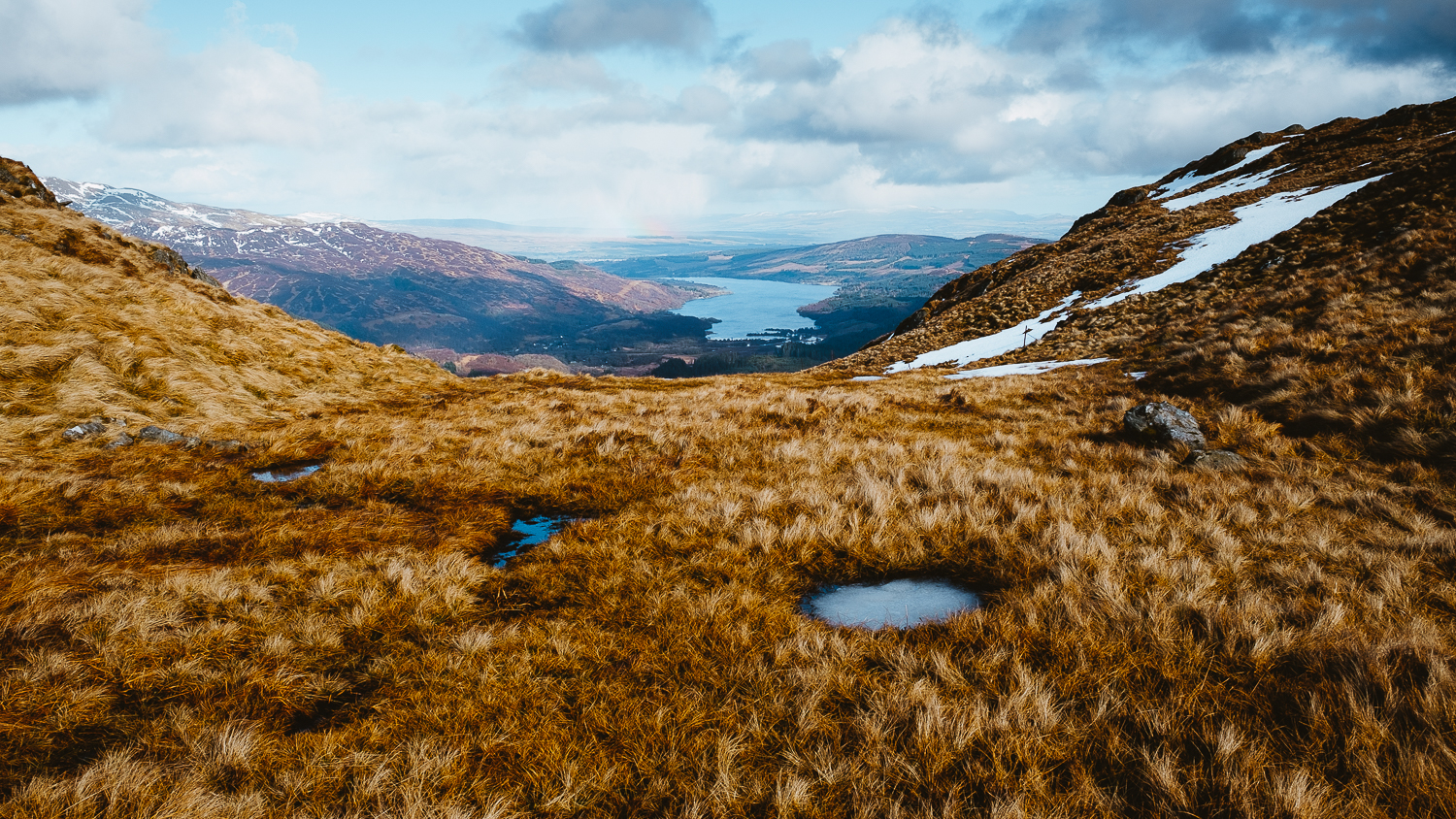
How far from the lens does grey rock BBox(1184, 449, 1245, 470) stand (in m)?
7.52

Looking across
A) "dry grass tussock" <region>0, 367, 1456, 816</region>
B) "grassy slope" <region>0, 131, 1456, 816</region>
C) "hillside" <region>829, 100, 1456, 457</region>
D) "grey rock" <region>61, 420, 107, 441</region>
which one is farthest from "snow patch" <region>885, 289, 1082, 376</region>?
"grey rock" <region>61, 420, 107, 441</region>

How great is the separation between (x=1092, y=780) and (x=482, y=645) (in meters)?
4.10

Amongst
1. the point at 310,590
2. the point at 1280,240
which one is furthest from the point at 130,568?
the point at 1280,240

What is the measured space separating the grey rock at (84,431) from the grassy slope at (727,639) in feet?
1.59

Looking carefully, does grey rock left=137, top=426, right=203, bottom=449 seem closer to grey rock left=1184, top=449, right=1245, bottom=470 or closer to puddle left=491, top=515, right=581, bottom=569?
puddle left=491, top=515, right=581, bottom=569

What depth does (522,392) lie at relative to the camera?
1769 cm

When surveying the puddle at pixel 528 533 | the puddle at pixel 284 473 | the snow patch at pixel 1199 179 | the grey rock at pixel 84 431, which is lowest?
the puddle at pixel 528 533

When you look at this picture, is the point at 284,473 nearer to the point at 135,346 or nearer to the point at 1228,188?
the point at 135,346

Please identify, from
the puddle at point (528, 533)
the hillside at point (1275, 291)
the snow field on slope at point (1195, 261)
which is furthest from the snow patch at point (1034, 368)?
the puddle at point (528, 533)

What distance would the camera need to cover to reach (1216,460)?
7.65m

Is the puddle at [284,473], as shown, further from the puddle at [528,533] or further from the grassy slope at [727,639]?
the puddle at [528,533]

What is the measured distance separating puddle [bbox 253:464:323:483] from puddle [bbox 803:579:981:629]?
8315 millimetres

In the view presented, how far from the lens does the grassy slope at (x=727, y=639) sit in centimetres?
283

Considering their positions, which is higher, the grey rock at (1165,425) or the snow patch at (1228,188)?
the snow patch at (1228,188)
